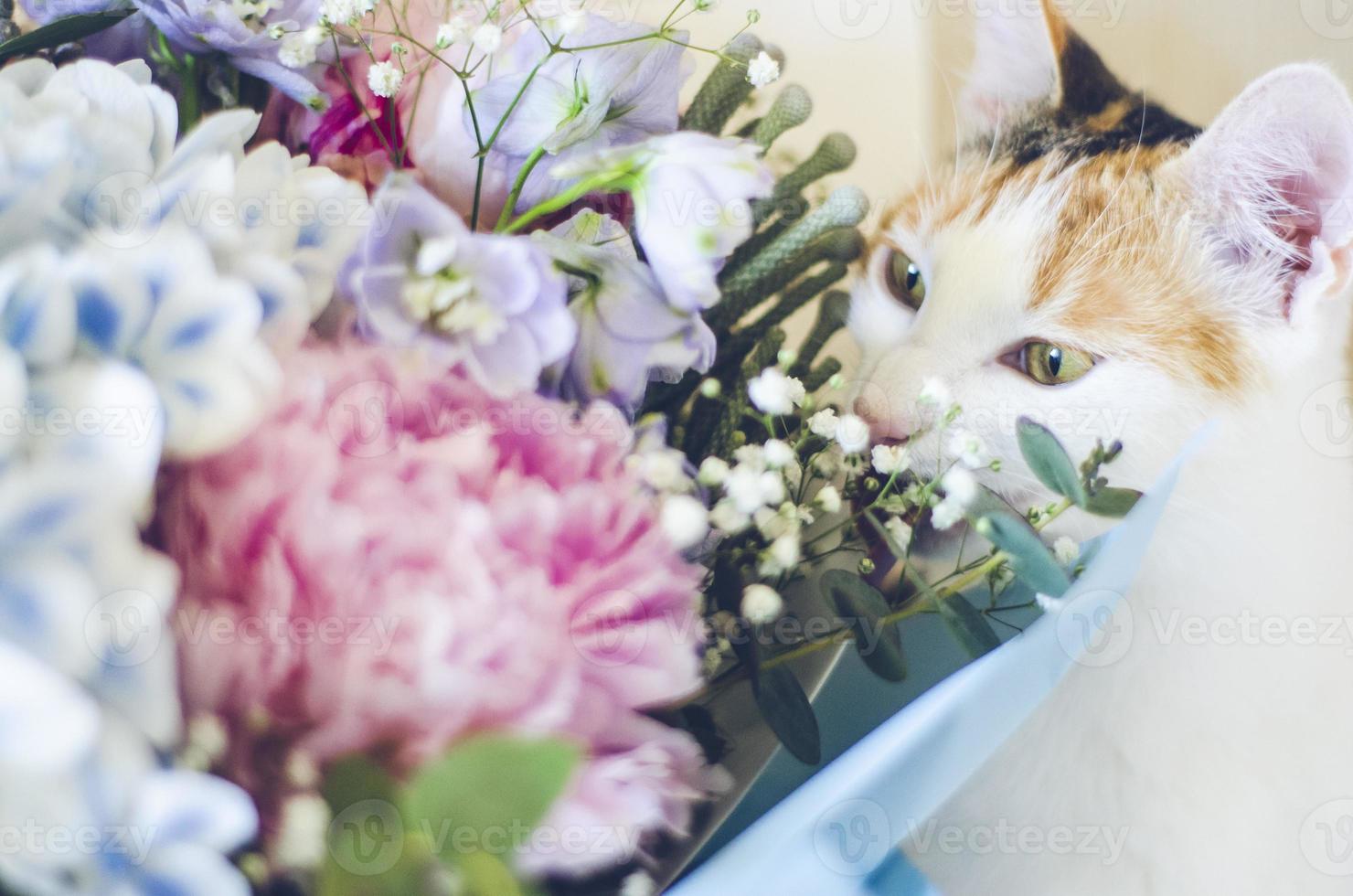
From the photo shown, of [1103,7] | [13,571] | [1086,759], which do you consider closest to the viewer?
[13,571]

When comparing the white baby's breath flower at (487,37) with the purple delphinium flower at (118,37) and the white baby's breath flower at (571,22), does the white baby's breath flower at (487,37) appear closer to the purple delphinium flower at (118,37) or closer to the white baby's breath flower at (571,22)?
the white baby's breath flower at (571,22)

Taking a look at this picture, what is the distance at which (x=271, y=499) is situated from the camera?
250 mm

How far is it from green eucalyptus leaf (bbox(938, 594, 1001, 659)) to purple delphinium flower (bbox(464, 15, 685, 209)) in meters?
0.21

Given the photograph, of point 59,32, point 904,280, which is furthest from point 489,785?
point 904,280

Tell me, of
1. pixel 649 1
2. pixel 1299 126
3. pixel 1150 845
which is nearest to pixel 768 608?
pixel 1150 845

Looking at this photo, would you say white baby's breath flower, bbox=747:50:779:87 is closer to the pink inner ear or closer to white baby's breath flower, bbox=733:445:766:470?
white baby's breath flower, bbox=733:445:766:470

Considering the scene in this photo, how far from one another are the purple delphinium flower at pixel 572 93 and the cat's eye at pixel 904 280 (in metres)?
0.24

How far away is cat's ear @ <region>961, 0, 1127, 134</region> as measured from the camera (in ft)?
1.89

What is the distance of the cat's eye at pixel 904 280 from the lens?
56 cm

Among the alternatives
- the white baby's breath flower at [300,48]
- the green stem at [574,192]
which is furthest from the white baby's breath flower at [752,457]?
the white baby's breath flower at [300,48]

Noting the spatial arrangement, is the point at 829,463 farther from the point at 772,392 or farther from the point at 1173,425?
the point at 1173,425

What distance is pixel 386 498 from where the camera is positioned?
25cm

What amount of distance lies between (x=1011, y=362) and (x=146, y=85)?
407 millimetres

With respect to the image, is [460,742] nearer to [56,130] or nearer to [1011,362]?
[56,130]
